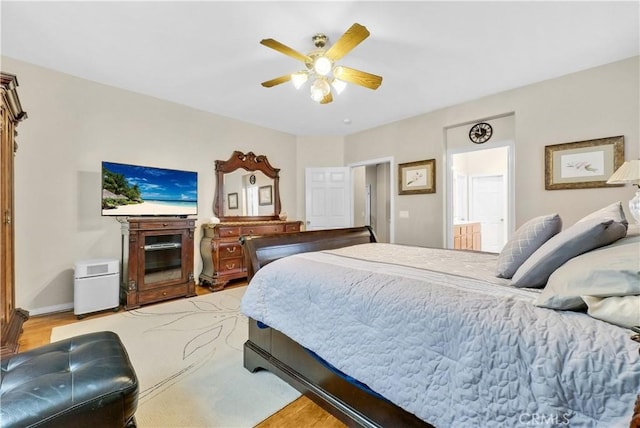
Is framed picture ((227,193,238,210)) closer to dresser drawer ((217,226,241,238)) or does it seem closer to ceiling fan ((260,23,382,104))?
dresser drawer ((217,226,241,238))

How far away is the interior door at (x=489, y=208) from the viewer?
20.2ft

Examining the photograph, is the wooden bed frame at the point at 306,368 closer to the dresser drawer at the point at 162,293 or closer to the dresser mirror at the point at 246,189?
the dresser drawer at the point at 162,293

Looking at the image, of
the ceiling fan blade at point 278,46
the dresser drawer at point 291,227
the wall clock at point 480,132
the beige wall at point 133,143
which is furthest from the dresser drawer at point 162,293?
the wall clock at point 480,132

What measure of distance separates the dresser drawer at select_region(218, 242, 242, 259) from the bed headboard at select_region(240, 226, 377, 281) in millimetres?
2044

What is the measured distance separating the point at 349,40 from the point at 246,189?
3.20 meters

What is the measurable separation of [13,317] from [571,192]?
5.79 metres

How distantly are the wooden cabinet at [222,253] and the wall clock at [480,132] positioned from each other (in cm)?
355

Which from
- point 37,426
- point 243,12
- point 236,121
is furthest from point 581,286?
point 236,121

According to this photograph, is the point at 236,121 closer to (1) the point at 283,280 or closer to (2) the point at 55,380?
(1) the point at 283,280

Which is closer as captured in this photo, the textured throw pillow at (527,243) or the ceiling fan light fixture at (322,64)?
the textured throw pillow at (527,243)

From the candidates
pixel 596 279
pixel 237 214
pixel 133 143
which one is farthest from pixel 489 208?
pixel 133 143

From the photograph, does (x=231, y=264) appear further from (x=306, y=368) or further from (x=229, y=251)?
(x=306, y=368)

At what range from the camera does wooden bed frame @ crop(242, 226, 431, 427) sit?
1.20 m

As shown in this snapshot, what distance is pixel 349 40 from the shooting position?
6.75ft
